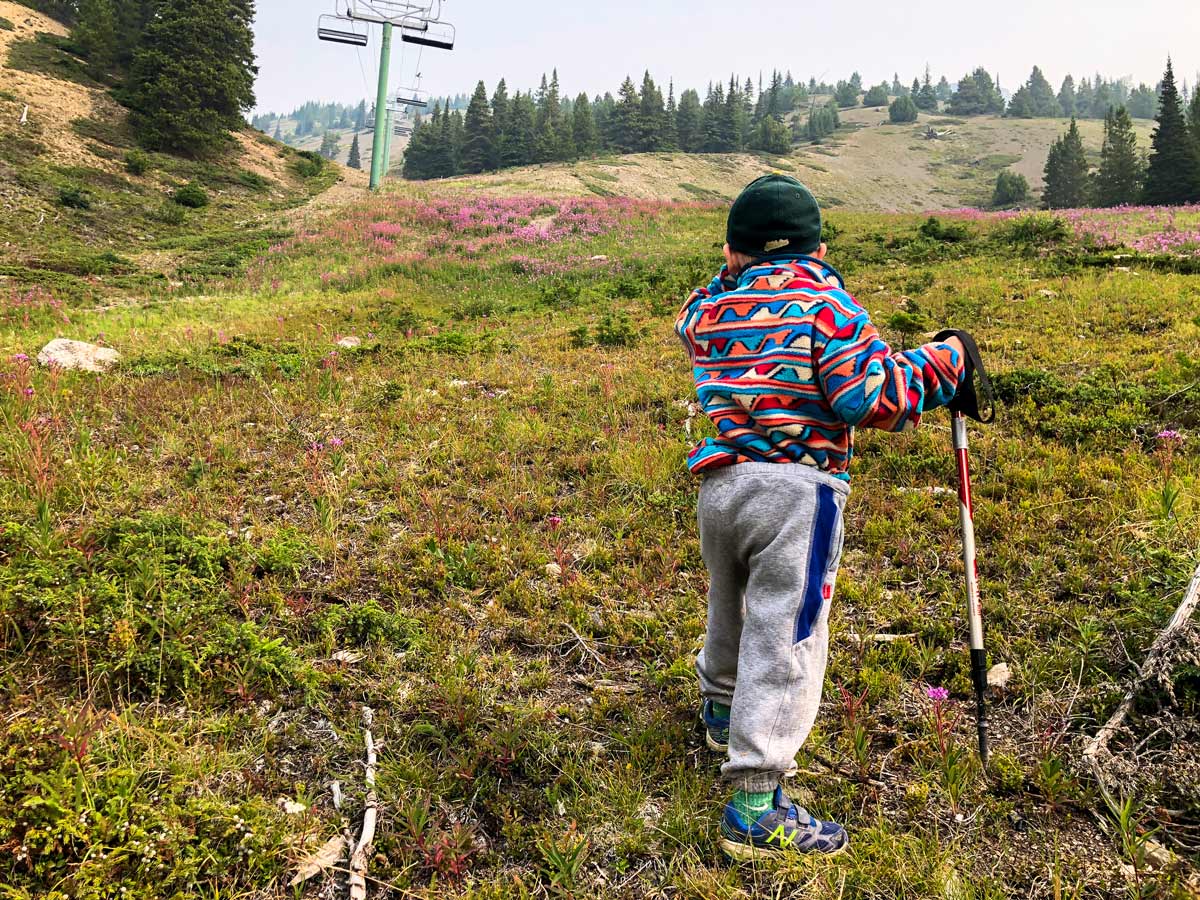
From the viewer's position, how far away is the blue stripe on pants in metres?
2.39

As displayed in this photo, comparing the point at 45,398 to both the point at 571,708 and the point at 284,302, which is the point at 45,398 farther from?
the point at 284,302

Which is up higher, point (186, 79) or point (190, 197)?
point (186, 79)

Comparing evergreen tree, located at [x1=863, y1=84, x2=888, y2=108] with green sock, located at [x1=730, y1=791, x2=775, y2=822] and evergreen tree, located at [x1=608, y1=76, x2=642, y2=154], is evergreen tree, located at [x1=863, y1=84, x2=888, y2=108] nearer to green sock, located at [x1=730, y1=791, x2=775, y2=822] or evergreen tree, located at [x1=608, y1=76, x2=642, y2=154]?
evergreen tree, located at [x1=608, y1=76, x2=642, y2=154]

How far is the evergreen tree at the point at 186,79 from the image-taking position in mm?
33500

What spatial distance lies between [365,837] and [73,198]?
2938cm

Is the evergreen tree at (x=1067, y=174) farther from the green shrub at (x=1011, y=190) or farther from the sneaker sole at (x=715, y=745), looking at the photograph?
the sneaker sole at (x=715, y=745)

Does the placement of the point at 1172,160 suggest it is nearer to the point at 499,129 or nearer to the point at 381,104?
the point at 381,104

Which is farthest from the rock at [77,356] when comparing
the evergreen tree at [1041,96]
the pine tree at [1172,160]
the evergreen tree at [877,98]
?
the evergreen tree at [877,98]

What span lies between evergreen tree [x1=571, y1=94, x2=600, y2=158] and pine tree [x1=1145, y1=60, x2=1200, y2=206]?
198 ft

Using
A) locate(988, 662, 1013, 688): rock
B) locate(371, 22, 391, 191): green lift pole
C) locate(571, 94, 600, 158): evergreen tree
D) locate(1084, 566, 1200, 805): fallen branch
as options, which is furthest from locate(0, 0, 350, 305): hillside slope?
locate(571, 94, 600, 158): evergreen tree

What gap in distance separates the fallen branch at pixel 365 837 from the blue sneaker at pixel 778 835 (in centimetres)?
140

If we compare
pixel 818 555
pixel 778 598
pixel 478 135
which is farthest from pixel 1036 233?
pixel 478 135

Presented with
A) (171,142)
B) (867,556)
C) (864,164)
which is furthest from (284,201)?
(864,164)

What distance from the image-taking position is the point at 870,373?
7.31ft
